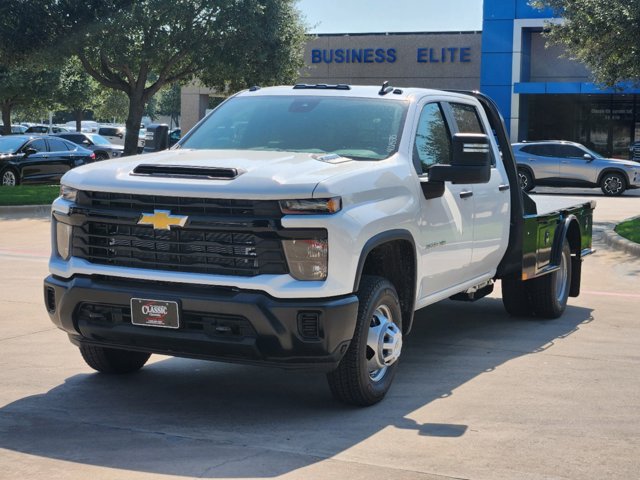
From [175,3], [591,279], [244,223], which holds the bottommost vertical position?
[591,279]

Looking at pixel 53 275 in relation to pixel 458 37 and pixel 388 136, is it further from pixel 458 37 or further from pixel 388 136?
pixel 458 37

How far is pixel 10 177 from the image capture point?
2659 cm

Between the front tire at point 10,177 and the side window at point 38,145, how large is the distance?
0.86 meters

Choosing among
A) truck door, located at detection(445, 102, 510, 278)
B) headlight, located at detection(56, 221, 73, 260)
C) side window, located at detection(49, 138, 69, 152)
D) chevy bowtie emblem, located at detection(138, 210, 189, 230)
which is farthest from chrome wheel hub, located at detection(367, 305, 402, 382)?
side window, located at detection(49, 138, 69, 152)

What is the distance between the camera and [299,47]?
113ft

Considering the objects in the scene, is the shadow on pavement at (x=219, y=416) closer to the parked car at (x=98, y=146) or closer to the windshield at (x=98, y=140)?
the parked car at (x=98, y=146)

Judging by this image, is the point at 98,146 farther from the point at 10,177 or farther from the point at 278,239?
the point at 278,239

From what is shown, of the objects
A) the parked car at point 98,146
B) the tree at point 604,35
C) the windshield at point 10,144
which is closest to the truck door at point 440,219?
the tree at point 604,35

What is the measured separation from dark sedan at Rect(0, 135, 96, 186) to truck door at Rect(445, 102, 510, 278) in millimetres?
20148

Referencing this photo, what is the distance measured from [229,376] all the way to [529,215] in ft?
10.4

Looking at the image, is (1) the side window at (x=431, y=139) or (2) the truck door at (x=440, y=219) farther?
(1) the side window at (x=431, y=139)

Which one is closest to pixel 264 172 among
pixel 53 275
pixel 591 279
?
pixel 53 275

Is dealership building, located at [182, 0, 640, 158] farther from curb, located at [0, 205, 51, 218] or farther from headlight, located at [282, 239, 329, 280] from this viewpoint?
headlight, located at [282, 239, 329, 280]

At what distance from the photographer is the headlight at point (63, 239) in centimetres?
629
